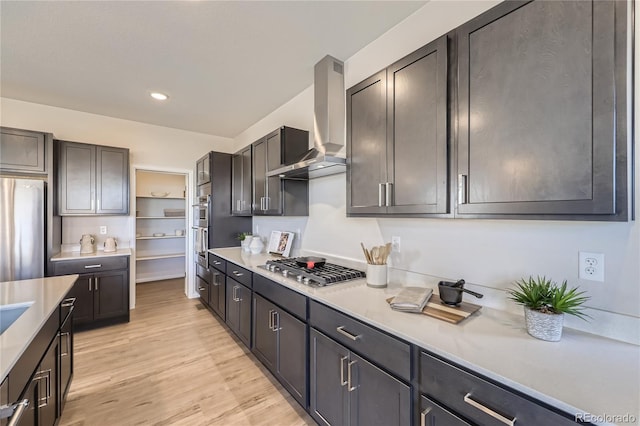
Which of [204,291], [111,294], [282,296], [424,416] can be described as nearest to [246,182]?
[204,291]

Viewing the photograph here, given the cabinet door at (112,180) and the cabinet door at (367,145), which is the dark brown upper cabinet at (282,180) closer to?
the cabinet door at (367,145)

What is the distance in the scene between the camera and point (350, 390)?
1.43m

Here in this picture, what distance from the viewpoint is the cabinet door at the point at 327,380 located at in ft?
4.86

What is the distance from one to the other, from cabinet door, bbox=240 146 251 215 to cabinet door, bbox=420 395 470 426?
2846mm

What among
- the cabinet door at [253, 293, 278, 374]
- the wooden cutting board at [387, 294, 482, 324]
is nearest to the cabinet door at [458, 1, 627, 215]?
the wooden cutting board at [387, 294, 482, 324]

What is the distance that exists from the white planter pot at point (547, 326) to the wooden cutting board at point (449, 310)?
28cm

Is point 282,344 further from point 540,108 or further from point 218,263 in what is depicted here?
point 540,108

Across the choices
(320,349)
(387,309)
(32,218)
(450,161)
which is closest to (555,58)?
(450,161)

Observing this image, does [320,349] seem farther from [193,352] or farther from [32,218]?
[32,218]

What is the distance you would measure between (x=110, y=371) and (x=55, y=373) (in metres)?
1.05

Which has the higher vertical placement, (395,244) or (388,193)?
(388,193)

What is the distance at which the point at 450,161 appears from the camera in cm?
135

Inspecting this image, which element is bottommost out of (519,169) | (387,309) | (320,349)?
(320,349)

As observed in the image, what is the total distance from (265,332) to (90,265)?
259 centimetres
